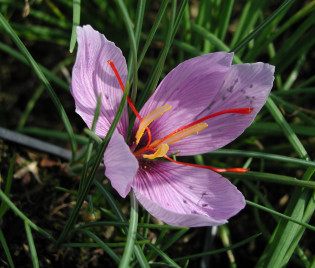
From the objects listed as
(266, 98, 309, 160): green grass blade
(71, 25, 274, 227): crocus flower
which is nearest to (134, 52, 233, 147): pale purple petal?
(71, 25, 274, 227): crocus flower

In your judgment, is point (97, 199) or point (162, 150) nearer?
point (162, 150)

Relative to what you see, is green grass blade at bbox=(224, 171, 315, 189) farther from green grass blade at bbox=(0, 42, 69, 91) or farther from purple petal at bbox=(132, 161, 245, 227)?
green grass blade at bbox=(0, 42, 69, 91)

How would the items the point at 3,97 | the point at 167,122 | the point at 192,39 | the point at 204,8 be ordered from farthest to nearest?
1. the point at 3,97
2. the point at 192,39
3. the point at 204,8
4. the point at 167,122

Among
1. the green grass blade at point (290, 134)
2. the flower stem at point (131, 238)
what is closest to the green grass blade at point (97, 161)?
the flower stem at point (131, 238)

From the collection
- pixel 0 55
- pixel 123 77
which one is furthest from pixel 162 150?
pixel 0 55

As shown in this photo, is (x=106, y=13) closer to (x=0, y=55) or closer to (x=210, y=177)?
(x=0, y=55)

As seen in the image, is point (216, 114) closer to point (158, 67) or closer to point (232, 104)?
point (232, 104)

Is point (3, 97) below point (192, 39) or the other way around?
below

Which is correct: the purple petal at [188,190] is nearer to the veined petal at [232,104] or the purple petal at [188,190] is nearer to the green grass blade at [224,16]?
the veined petal at [232,104]
